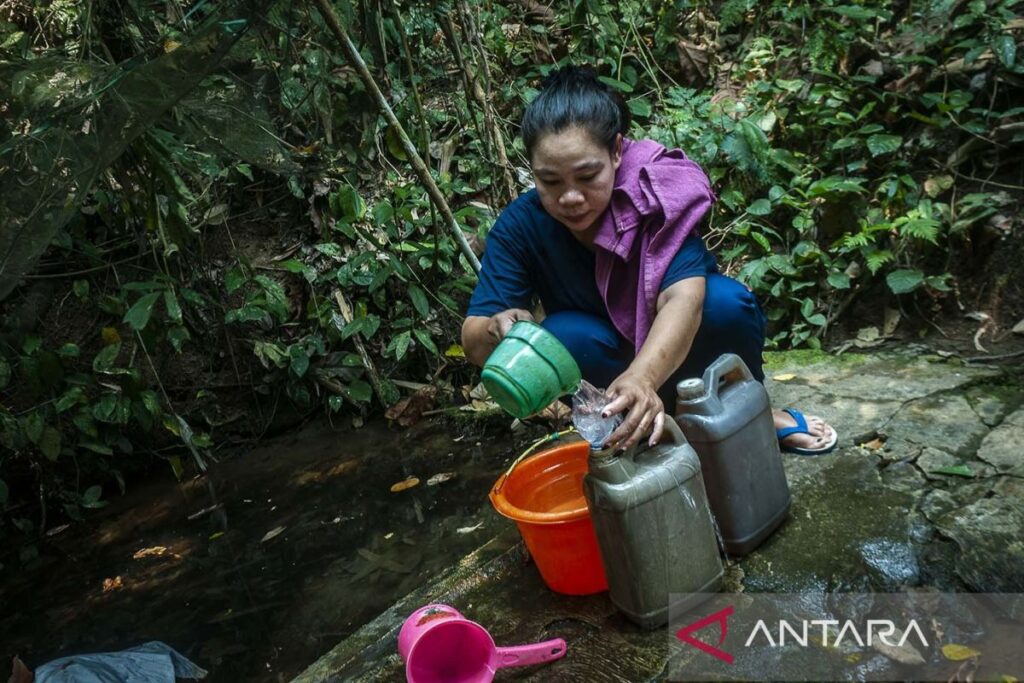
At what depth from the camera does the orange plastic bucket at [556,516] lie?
1.82m

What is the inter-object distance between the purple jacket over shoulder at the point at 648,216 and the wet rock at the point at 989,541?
2.92 ft

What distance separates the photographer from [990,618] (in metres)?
1.66

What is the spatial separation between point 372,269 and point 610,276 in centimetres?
223

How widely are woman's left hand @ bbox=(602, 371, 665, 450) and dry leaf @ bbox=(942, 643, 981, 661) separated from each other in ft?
2.34

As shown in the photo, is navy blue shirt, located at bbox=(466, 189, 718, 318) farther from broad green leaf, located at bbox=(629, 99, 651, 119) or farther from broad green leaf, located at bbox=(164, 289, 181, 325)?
broad green leaf, located at bbox=(629, 99, 651, 119)

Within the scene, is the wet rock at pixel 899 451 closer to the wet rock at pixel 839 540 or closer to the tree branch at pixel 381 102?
the wet rock at pixel 839 540

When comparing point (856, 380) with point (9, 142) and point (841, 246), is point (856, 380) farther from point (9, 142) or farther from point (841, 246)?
point (9, 142)

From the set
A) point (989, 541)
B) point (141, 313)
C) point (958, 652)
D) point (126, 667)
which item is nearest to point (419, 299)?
point (141, 313)

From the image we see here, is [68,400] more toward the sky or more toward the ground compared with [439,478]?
more toward the sky

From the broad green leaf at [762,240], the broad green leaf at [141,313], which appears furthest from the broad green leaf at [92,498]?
the broad green leaf at [762,240]

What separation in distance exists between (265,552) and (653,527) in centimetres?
205

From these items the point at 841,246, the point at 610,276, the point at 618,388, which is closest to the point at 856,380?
the point at 841,246

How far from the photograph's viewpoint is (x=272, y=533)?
3297 millimetres

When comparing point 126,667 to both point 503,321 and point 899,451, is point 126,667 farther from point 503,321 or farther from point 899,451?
point 899,451
